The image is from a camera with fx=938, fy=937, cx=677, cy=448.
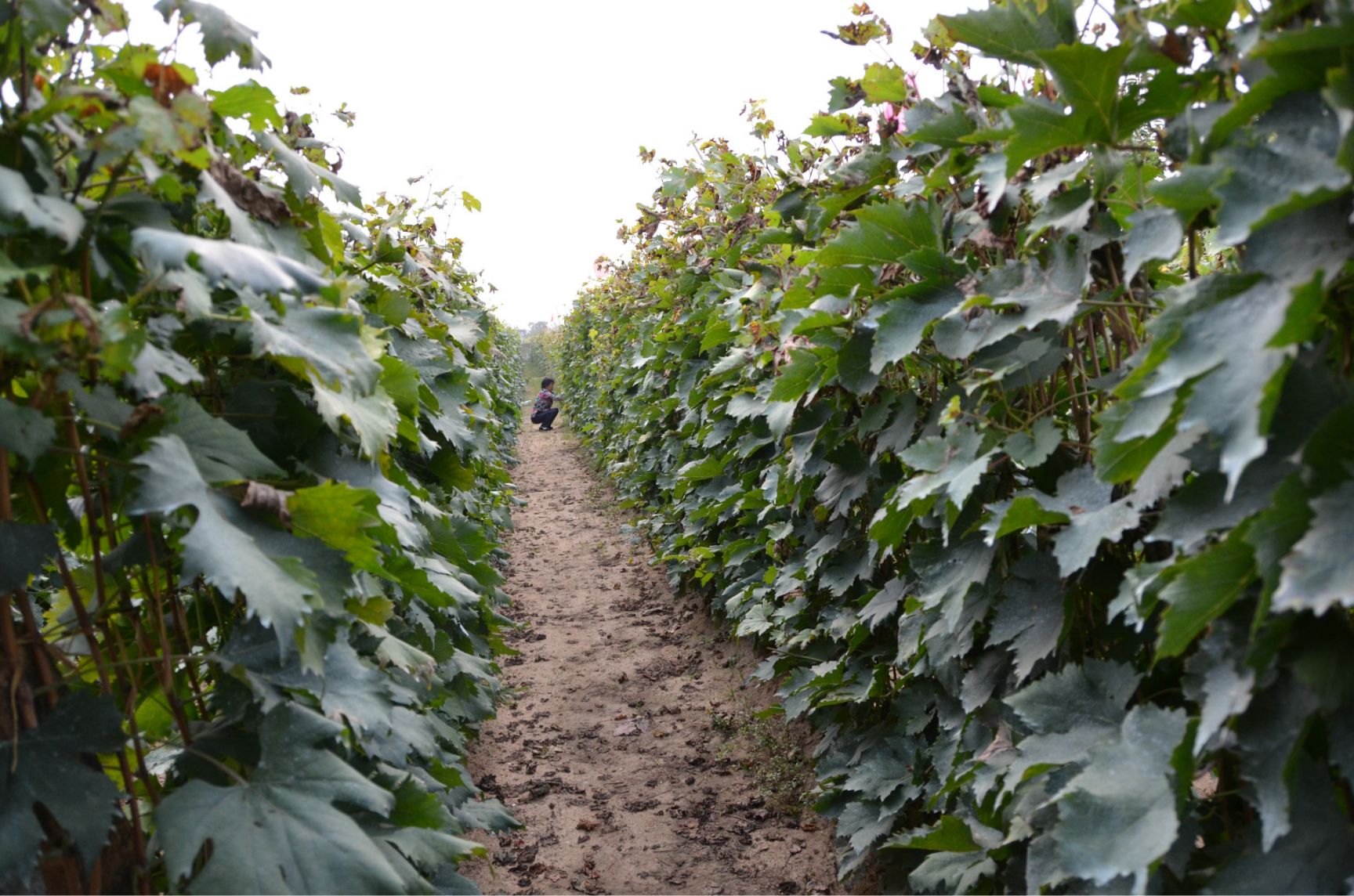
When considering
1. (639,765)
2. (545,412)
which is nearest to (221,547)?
(639,765)

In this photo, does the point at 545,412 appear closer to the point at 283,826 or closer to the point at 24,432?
the point at 283,826

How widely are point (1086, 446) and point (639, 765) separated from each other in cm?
293

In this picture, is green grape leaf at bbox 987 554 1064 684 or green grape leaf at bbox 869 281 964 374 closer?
green grape leaf at bbox 987 554 1064 684

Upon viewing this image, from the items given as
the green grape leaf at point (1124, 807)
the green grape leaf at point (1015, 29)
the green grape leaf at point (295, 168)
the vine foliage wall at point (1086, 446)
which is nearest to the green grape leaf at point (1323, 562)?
the vine foliage wall at point (1086, 446)

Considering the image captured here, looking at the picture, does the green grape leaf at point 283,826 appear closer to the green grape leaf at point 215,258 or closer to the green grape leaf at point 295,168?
the green grape leaf at point 215,258

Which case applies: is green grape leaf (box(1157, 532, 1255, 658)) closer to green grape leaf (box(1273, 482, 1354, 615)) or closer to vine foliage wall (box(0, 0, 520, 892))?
green grape leaf (box(1273, 482, 1354, 615))

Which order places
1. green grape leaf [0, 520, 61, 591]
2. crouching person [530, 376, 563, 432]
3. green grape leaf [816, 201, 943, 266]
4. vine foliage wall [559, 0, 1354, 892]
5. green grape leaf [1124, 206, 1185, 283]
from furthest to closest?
crouching person [530, 376, 563, 432], green grape leaf [816, 201, 943, 266], green grape leaf [1124, 206, 1185, 283], green grape leaf [0, 520, 61, 591], vine foliage wall [559, 0, 1354, 892]

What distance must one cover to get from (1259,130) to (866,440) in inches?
76.3

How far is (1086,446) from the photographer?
1.85 metres

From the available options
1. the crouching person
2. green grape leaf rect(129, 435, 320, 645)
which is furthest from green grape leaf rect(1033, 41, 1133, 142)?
the crouching person

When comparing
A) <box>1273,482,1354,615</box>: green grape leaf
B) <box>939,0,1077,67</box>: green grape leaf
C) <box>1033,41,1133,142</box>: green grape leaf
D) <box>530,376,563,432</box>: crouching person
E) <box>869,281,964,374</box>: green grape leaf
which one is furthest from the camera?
<box>530,376,563,432</box>: crouching person

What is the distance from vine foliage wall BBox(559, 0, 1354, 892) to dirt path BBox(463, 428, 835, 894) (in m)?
0.41

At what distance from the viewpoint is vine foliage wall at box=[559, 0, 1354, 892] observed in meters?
1.08

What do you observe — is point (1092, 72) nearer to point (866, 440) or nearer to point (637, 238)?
point (866, 440)
